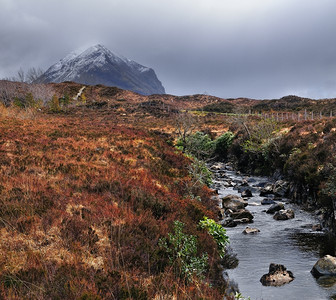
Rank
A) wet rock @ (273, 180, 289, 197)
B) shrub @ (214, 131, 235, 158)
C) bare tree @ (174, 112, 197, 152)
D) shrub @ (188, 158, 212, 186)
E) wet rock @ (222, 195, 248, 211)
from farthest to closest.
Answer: shrub @ (214, 131, 235, 158)
bare tree @ (174, 112, 197, 152)
wet rock @ (273, 180, 289, 197)
wet rock @ (222, 195, 248, 211)
shrub @ (188, 158, 212, 186)

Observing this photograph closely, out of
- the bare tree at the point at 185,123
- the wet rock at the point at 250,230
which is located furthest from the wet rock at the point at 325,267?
the bare tree at the point at 185,123

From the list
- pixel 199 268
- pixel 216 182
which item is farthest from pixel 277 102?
pixel 199 268

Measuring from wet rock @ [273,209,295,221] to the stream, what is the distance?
28 centimetres

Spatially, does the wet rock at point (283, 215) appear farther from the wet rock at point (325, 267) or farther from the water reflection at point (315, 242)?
the wet rock at point (325, 267)

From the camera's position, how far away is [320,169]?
1739cm

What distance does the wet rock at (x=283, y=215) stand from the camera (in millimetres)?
15906

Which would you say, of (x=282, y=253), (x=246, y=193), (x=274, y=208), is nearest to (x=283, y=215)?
(x=274, y=208)

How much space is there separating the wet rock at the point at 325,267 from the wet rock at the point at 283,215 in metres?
6.22

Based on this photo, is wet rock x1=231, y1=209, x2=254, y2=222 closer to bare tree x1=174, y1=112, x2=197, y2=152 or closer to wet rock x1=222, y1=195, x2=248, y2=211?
wet rock x1=222, y1=195, x2=248, y2=211

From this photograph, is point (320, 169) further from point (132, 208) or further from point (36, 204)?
point (36, 204)

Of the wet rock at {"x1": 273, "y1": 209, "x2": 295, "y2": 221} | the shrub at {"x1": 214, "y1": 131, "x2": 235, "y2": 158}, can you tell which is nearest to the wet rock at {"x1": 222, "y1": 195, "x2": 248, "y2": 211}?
the wet rock at {"x1": 273, "y1": 209, "x2": 295, "y2": 221}

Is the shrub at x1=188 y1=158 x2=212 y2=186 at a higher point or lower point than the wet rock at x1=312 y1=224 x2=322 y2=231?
higher

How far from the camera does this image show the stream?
28.0 feet

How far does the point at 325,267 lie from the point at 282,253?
2.17m
